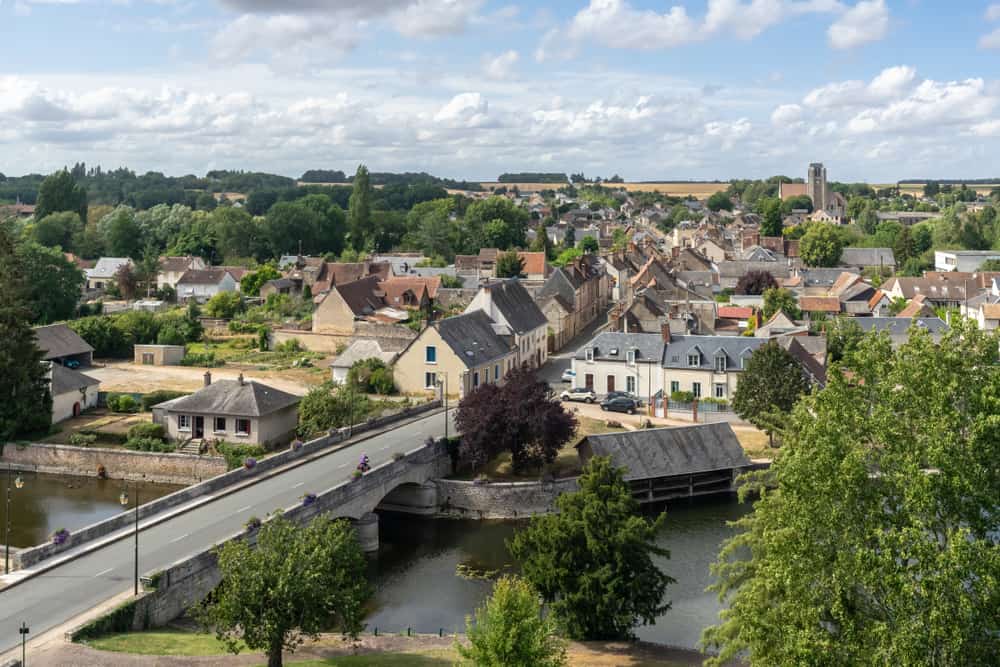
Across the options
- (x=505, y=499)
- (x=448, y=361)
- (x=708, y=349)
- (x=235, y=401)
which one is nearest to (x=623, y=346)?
(x=708, y=349)

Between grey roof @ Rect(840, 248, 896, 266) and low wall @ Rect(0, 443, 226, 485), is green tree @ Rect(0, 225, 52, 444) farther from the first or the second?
grey roof @ Rect(840, 248, 896, 266)

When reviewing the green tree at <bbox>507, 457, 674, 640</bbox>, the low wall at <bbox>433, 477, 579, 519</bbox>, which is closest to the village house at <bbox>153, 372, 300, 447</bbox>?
the low wall at <bbox>433, 477, 579, 519</bbox>

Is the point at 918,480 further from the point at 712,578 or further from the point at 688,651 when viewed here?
the point at 712,578

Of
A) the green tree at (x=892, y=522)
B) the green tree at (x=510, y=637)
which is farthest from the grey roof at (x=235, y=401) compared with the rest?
the green tree at (x=892, y=522)

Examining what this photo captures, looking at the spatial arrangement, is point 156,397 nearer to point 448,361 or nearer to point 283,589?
point 448,361

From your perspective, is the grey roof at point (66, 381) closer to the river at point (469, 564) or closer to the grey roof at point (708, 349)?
the river at point (469, 564)

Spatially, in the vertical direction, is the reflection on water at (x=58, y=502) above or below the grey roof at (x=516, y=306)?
below
